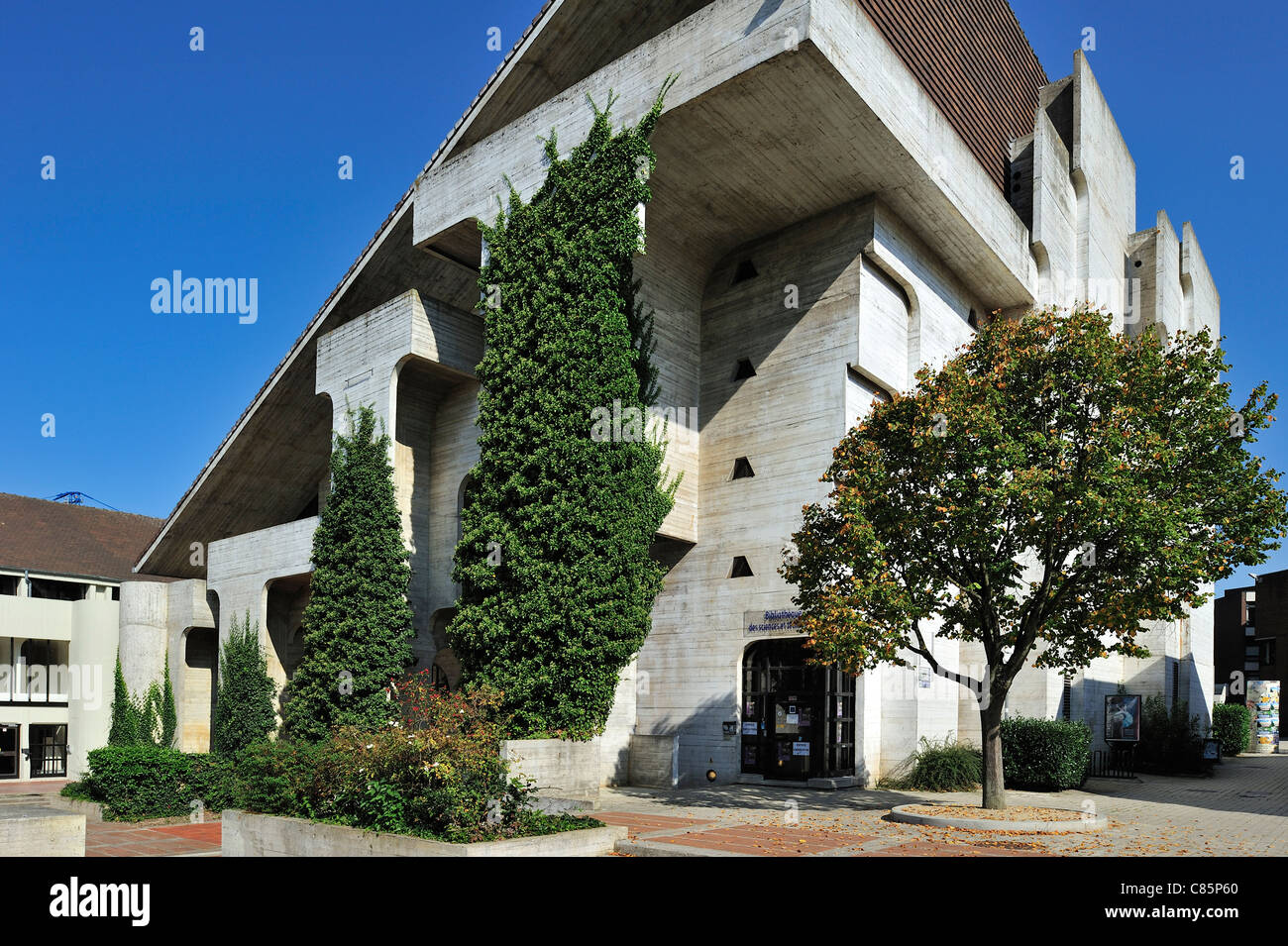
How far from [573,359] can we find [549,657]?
5.67 metres

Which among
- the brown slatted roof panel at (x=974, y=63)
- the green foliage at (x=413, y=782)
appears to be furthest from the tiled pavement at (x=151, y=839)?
the brown slatted roof panel at (x=974, y=63)

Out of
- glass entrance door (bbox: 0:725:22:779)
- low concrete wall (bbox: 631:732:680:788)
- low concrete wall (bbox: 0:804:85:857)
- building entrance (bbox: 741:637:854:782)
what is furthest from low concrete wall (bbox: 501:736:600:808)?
glass entrance door (bbox: 0:725:22:779)

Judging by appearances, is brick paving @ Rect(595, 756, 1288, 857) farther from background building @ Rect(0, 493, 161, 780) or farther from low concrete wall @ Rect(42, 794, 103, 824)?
background building @ Rect(0, 493, 161, 780)

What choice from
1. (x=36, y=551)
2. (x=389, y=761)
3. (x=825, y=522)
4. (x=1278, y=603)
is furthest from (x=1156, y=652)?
(x=1278, y=603)

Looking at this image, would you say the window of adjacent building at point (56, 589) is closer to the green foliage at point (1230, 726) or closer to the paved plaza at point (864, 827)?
the paved plaza at point (864, 827)

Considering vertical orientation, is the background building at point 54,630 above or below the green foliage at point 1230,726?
above

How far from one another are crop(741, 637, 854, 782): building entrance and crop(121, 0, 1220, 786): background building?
55 mm

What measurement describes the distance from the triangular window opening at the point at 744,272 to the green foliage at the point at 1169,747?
17908 millimetres

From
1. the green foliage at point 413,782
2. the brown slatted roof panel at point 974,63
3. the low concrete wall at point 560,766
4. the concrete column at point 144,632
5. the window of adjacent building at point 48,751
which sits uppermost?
the brown slatted roof panel at point 974,63

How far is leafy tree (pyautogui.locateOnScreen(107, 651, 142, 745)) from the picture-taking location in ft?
98.7

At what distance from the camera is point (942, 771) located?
22.1 meters

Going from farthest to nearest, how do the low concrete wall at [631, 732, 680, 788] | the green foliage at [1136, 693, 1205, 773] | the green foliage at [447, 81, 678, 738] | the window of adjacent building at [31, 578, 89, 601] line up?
the window of adjacent building at [31, 578, 89, 601] < the green foliage at [1136, 693, 1205, 773] < the low concrete wall at [631, 732, 680, 788] < the green foliage at [447, 81, 678, 738]

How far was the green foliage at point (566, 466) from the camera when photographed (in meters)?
19.8

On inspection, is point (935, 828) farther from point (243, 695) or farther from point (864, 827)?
point (243, 695)
